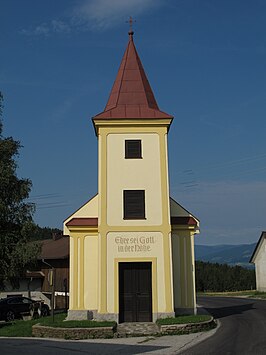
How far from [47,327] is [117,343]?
11.4ft

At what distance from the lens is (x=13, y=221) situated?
1073 inches

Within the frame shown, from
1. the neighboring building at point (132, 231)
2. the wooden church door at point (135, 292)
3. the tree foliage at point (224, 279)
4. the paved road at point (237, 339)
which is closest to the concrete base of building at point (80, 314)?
the neighboring building at point (132, 231)

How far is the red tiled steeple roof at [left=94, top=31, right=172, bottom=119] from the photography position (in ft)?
74.4

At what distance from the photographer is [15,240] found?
87.1 ft

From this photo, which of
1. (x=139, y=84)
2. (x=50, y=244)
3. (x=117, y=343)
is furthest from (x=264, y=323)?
(x=50, y=244)

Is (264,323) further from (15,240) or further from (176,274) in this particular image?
(15,240)

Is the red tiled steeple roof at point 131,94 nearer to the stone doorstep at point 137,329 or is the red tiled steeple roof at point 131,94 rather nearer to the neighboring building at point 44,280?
the stone doorstep at point 137,329

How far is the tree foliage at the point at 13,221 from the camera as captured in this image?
25.6 m

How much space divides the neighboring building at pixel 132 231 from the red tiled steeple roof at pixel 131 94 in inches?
1.9

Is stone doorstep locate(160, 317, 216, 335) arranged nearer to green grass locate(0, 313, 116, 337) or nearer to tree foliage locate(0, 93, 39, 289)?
green grass locate(0, 313, 116, 337)

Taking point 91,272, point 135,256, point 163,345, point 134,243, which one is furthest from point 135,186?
point 163,345

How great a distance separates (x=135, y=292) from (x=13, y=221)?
956cm

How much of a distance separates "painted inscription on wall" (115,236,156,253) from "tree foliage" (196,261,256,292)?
42.7m

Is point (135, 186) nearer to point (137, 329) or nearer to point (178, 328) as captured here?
point (137, 329)
